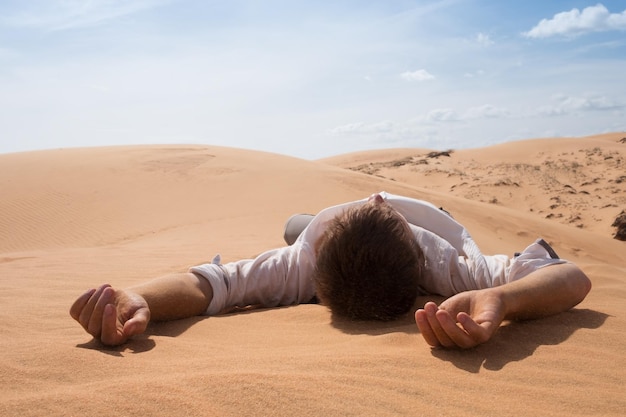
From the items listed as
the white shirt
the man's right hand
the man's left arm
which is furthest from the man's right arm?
the man's left arm

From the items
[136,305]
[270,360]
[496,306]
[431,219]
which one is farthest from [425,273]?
[136,305]

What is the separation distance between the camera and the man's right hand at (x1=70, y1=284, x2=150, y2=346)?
1968 mm

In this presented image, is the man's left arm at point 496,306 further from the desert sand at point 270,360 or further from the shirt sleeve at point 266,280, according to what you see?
the shirt sleeve at point 266,280

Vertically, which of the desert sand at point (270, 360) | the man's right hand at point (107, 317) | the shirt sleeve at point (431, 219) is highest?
the shirt sleeve at point (431, 219)

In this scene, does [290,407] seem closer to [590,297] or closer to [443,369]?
[443,369]

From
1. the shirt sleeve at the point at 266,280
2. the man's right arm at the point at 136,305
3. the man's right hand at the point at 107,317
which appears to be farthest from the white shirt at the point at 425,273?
the man's right hand at the point at 107,317

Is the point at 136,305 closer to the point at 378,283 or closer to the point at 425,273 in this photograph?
the point at 378,283

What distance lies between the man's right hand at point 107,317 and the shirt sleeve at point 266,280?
567 mm

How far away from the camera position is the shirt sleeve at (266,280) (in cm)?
272

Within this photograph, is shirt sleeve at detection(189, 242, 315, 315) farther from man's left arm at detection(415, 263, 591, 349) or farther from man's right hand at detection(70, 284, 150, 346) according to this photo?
man's left arm at detection(415, 263, 591, 349)

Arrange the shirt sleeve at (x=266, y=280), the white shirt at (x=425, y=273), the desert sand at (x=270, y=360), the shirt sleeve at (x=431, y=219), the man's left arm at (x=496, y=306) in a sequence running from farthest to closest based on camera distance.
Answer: the shirt sleeve at (x=431, y=219)
the shirt sleeve at (x=266, y=280)
the white shirt at (x=425, y=273)
the man's left arm at (x=496, y=306)
the desert sand at (x=270, y=360)

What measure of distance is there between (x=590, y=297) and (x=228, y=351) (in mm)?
2108

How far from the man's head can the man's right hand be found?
76 centimetres

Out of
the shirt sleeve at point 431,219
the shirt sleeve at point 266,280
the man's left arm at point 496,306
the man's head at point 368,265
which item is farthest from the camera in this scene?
the shirt sleeve at point 431,219
